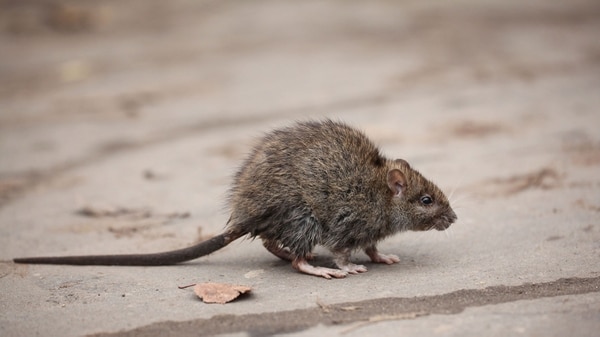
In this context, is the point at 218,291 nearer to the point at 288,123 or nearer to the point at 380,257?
the point at 380,257

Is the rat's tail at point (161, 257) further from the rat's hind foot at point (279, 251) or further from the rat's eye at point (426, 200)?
the rat's eye at point (426, 200)

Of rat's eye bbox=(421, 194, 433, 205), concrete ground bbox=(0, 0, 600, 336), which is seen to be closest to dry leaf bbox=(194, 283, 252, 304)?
concrete ground bbox=(0, 0, 600, 336)

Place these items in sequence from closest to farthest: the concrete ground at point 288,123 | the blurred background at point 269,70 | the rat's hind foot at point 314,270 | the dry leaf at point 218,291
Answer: the concrete ground at point 288,123
the dry leaf at point 218,291
the rat's hind foot at point 314,270
the blurred background at point 269,70

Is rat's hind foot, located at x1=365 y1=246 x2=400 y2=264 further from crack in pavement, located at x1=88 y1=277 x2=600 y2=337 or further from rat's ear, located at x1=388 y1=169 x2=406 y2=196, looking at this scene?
crack in pavement, located at x1=88 y1=277 x2=600 y2=337

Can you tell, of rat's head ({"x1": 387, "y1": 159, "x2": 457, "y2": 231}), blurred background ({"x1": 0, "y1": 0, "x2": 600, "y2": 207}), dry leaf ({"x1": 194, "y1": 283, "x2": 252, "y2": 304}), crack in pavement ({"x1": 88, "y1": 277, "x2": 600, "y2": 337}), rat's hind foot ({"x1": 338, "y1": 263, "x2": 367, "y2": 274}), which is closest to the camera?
crack in pavement ({"x1": 88, "y1": 277, "x2": 600, "y2": 337})

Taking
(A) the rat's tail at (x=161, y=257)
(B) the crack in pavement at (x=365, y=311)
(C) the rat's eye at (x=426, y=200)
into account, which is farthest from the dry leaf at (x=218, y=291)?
(C) the rat's eye at (x=426, y=200)

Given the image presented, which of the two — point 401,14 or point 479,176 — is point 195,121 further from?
point 401,14

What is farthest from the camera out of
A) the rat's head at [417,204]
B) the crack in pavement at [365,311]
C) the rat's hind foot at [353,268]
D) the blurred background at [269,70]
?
the blurred background at [269,70]
